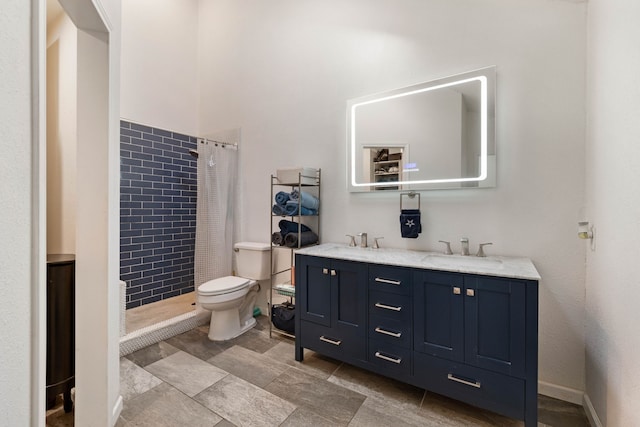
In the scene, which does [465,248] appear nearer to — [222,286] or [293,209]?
[293,209]

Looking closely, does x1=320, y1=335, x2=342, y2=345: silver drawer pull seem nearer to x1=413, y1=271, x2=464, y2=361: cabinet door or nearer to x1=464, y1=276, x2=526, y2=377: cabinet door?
x1=413, y1=271, x2=464, y2=361: cabinet door

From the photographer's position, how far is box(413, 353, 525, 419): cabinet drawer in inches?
55.2

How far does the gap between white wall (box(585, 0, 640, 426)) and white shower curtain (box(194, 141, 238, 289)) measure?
2826 millimetres

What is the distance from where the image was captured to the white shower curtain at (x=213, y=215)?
109 inches

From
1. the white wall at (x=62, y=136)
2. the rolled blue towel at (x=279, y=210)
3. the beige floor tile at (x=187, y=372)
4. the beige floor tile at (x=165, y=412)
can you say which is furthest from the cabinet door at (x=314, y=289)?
the white wall at (x=62, y=136)

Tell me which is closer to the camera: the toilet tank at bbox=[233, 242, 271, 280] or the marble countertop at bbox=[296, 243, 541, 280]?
the marble countertop at bbox=[296, 243, 541, 280]

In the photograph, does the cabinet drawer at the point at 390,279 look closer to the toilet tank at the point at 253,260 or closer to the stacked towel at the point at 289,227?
the stacked towel at the point at 289,227

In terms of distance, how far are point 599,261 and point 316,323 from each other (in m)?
1.67

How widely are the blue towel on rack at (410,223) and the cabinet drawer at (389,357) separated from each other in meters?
0.76

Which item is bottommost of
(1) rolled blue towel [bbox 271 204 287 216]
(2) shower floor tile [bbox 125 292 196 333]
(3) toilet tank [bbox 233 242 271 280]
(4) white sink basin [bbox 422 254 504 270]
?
(2) shower floor tile [bbox 125 292 196 333]

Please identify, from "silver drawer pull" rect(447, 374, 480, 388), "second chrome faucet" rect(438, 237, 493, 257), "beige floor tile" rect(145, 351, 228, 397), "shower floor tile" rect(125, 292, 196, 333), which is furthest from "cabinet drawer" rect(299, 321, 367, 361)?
"shower floor tile" rect(125, 292, 196, 333)

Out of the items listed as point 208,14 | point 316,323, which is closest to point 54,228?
point 316,323

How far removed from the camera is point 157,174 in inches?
124
